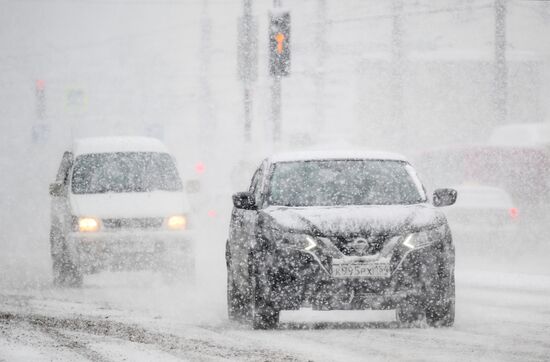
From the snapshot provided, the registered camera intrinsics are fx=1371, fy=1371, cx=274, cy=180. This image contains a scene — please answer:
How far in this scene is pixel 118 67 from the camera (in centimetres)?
9069

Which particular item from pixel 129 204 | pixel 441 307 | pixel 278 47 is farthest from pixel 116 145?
pixel 278 47

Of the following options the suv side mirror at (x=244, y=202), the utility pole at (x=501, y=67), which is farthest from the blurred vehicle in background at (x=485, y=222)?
the utility pole at (x=501, y=67)

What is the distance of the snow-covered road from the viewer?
934cm

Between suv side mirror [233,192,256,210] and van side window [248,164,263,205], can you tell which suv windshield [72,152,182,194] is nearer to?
van side window [248,164,263,205]

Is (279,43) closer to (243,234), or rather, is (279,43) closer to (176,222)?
(176,222)

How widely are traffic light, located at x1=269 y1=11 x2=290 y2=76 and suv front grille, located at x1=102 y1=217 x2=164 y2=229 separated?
373 inches

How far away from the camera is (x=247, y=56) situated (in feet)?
91.9

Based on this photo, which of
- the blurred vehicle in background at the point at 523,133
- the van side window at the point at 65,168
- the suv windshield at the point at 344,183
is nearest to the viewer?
the suv windshield at the point at 344,183

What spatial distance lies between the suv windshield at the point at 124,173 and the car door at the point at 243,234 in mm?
4621

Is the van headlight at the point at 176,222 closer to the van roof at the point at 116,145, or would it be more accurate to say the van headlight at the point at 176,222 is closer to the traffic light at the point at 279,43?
the van roof at the point at 116,145

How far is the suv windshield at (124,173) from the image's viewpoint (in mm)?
17578

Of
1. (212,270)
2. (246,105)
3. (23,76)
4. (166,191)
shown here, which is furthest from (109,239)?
(23,76)

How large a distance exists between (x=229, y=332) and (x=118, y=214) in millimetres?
6114

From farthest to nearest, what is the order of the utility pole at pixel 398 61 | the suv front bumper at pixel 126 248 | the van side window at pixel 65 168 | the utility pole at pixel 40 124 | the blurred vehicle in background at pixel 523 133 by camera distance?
1. the utility pole at pixel 40 124
2. the utility pole at pixel 398 61
3. the blurred vehicle in background at pixel 523 133
4. the van side window at pixel 65 168
5. the suv front bumper at pixel 126 248
